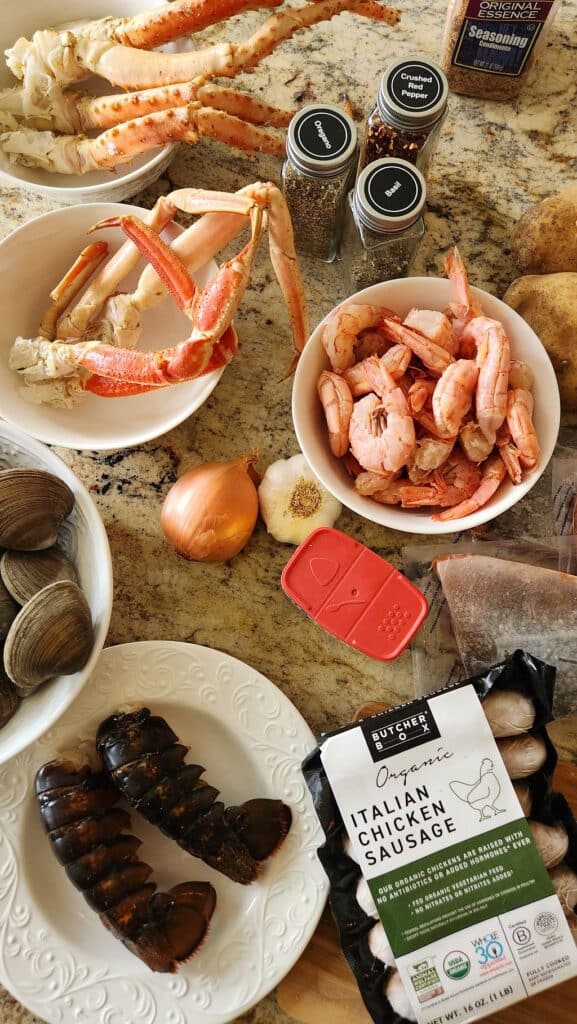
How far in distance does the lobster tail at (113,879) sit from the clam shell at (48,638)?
0.43ft

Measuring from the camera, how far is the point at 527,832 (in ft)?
2.64

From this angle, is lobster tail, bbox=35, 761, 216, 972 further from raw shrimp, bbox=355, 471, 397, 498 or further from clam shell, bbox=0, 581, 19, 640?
raw shrimp, bbox=355, 471, 397, 498

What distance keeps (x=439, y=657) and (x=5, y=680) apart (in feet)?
1.57

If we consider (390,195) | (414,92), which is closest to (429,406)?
(390,195)

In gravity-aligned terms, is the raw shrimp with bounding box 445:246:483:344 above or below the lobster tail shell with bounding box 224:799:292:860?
above

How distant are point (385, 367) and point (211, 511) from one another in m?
0.25

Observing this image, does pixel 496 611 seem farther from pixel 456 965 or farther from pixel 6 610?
pixel 6 610

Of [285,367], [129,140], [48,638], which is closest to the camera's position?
[48,638]

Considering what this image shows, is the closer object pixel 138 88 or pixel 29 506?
pixel 29 506

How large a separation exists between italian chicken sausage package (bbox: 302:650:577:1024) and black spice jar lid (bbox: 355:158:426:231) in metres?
0.47

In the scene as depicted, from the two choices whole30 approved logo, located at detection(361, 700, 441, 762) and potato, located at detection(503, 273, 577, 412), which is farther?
potato, located at detection(503, 273, 577, 412)

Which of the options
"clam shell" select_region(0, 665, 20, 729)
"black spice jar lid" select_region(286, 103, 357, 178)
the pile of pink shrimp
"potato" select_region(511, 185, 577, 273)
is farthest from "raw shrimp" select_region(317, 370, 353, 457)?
"clam shell" select_region(0, 665, 20, 729)

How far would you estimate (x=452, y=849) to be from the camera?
2.63ft

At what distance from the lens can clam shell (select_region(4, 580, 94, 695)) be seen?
777 millimetres
